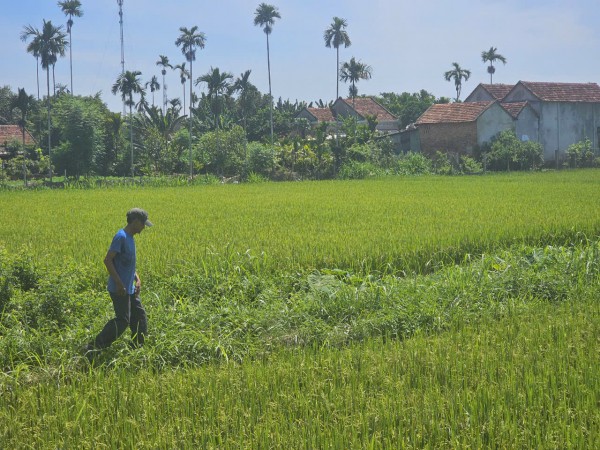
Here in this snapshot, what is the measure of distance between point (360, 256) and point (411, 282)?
4.69ft

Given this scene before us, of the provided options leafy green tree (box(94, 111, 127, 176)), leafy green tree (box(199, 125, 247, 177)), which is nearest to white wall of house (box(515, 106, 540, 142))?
leafy green tree (box(199, 125, 247, 177))

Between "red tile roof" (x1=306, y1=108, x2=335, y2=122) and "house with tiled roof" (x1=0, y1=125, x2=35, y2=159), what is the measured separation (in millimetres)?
20074

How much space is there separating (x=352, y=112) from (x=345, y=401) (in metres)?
48.8

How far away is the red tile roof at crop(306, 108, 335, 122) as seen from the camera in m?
52.6

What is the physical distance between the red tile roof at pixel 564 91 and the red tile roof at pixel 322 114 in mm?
16189

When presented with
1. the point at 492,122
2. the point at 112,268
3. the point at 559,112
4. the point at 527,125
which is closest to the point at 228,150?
the point at 492,122

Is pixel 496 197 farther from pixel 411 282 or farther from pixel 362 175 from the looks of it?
pixel 362 175

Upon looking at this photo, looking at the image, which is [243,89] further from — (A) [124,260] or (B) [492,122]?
(A) [124,260]

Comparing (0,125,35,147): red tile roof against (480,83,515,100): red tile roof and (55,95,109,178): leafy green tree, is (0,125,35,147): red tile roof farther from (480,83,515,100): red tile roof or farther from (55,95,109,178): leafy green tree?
(480,83,515,100): red tile roof

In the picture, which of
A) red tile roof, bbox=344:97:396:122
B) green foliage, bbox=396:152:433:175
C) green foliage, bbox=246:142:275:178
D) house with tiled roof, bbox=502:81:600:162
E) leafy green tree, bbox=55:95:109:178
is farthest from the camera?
red tile roof, bbox=344:97:396:122

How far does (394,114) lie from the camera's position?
58031 millimetres

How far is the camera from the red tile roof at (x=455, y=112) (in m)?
37.6

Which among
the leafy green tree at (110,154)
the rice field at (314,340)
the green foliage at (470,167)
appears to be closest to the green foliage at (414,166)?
the green foliage at (470,167)

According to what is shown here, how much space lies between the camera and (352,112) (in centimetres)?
5197
